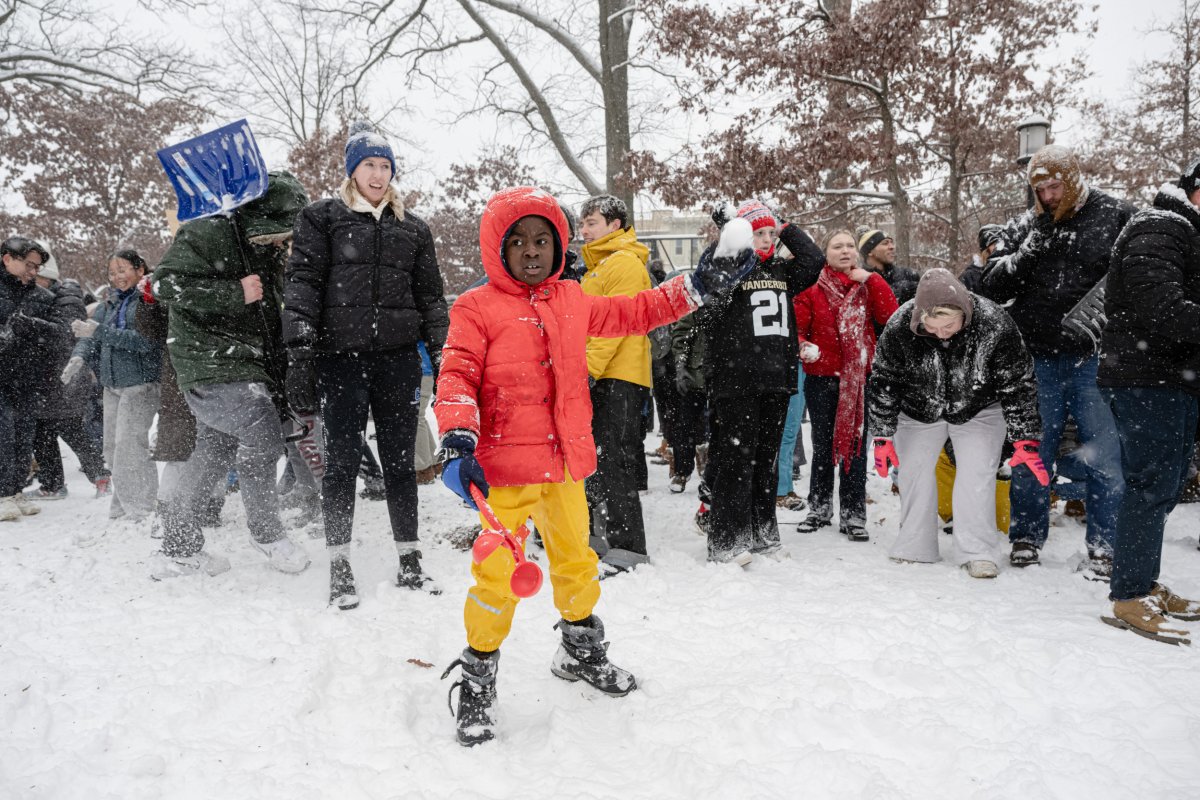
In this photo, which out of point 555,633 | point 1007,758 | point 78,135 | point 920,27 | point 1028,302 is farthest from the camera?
point 78,135

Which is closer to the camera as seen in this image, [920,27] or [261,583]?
[261,583]

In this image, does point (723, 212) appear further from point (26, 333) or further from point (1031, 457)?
point (26, 333)

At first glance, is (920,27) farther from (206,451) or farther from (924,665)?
(206,451)

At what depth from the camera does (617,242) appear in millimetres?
4410

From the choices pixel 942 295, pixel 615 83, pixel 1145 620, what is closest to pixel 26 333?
pixel 942 295

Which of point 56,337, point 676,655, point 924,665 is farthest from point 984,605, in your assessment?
point 56,337

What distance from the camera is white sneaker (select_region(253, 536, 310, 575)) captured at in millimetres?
4300

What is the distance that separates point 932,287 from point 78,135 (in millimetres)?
23496

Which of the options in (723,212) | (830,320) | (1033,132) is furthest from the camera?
(1033,132)

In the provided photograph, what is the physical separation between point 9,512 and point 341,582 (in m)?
4.37

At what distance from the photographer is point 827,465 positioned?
207 inches

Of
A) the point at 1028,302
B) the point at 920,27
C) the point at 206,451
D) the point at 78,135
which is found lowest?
the point at 206,451

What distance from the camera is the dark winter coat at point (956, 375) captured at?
4.04 m

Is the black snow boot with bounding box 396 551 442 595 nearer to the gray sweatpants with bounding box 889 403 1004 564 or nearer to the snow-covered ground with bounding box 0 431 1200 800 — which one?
the snow-covered ground with bounding box 0 431 1200 800
